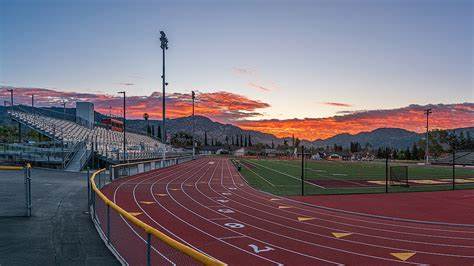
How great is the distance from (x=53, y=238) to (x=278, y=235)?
6.29 m

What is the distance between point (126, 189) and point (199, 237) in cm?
1159

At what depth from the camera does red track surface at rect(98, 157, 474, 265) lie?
9727 mm

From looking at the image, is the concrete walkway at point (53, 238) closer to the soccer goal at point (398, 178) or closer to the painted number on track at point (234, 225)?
the painted number on track at point (234, 225)

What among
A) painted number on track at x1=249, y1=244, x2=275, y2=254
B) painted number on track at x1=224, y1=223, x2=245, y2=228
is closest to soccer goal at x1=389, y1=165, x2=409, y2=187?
painted number on track at x1=224, y1=223, x2=245, y2=228

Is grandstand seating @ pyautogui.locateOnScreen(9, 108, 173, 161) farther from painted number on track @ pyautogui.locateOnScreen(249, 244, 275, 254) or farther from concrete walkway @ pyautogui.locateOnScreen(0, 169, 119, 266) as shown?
painted number on track @ pyautogui.locateOnScreen(249, 244, 275, 254)

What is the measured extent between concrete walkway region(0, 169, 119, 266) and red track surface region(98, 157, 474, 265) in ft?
2.16

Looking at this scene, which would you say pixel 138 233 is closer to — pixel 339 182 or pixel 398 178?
pixel 339 182

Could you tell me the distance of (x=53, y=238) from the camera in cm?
970

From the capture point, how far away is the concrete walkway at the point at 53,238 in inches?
316

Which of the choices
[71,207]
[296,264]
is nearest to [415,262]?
[296,264]

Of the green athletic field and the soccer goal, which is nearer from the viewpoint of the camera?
the green athletic field

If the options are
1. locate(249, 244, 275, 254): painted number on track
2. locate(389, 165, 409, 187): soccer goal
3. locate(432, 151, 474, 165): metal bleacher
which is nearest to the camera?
locate(249, 244, 275, 254): painted number on track

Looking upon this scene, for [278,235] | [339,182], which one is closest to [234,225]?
[278,235]

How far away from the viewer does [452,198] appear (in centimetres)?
2297
